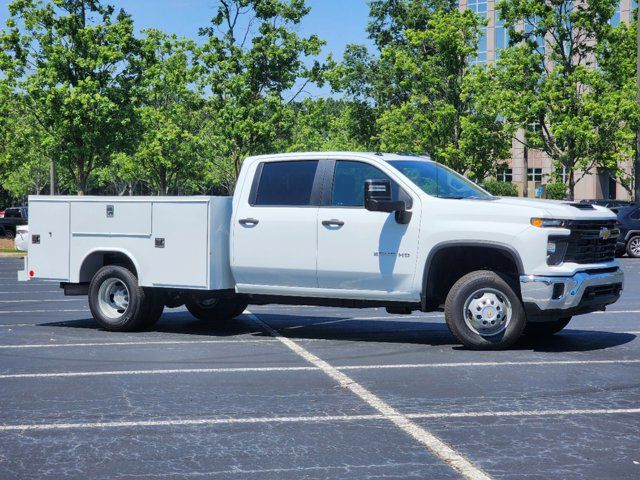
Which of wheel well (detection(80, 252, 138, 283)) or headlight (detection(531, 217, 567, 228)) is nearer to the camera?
headlight (detection(531, 217, 567, 228))

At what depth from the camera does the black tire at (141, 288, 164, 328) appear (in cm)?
1184

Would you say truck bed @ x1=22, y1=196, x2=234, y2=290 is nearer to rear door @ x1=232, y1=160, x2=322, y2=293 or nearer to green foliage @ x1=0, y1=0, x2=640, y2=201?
rear door @ x1=232, y1=160, x2=322, y2=293

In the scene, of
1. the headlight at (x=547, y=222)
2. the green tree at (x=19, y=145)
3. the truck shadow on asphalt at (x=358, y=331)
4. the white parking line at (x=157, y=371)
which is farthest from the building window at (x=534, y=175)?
the white parking line at (x=157, y=371)

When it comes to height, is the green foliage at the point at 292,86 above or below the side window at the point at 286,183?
above

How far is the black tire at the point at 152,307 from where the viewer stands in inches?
466

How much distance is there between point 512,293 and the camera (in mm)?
9898

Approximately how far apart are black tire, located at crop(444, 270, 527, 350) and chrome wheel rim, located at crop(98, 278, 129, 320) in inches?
160

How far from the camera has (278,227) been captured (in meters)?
11.0

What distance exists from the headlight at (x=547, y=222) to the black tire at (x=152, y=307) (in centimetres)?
460

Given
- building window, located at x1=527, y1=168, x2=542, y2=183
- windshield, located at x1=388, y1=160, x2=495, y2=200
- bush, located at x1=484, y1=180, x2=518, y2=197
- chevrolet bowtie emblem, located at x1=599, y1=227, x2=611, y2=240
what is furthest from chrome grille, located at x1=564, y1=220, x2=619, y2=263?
building window, located at x1=527, y1=168, x2=542, y2=183

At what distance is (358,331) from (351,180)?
2088mm

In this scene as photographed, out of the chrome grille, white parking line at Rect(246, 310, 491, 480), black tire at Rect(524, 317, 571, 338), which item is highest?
the chrome grille

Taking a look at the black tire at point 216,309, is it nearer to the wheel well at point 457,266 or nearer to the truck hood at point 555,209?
the wheel well at point 457,266

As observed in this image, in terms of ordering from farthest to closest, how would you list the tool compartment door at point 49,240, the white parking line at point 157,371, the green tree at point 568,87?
1. the green tree at point 568,87
2. the tool compartment door at point 49,240
3. the white parking line at point 157,371
